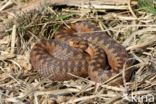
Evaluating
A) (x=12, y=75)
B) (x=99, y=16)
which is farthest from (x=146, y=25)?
(x=12, y=75)

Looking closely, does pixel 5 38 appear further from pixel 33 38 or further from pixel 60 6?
pixel 60 6

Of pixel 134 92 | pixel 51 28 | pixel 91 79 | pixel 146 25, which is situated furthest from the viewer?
pixel 51 28

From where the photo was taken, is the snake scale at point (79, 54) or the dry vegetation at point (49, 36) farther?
the snake scale at point (79, 54)

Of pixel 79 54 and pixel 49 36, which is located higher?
pixel 49 36

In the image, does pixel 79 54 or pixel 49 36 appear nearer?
pixel 79 54

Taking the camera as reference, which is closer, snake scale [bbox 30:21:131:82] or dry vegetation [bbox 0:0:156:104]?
dry vegetation [bbox 0:0:156:104]
